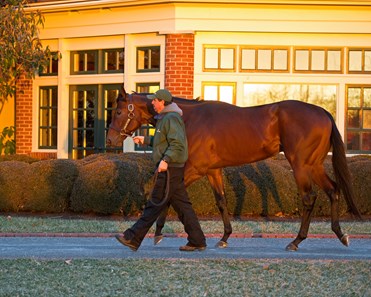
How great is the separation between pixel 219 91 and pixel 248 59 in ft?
3.09

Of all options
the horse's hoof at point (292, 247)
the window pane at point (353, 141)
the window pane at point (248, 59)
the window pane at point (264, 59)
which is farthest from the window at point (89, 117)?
the horse's hoof at point (292, 247)

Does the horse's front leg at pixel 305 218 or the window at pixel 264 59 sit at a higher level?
the window at pixel 264 59

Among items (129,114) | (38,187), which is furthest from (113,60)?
(129,114)

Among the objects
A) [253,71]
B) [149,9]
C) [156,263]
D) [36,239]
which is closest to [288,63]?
[253,71]

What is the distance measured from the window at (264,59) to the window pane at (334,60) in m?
0.92

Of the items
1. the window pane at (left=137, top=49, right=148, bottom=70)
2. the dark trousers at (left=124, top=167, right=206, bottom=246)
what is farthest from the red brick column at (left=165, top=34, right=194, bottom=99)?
the dark trousers at (left=124, top=167, right=206, bottom=246)

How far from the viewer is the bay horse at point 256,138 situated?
12.0 metres

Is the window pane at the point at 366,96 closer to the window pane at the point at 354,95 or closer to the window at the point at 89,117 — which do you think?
the window pane at the point at 354,95

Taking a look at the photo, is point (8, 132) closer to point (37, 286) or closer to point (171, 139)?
point (171, 139)

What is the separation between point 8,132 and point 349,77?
8.46m

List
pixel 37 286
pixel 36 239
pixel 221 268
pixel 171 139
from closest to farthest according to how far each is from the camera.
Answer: pixel 37 286 < pixel 221 268 < pixel 171 139 < pixel 36 239

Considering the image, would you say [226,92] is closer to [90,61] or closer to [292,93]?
[292,93]

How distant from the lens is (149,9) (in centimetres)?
1991

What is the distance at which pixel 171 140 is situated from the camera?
36.4 ft
